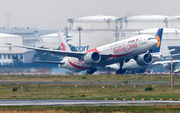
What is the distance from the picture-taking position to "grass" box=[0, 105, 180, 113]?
22.5 metres

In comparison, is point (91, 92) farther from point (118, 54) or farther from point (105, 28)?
point (105, 28)

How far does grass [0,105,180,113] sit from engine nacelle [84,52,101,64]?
34.5 metres

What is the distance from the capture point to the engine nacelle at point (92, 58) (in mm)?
58669

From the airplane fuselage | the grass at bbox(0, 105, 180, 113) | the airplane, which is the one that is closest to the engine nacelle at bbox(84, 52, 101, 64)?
the airplane

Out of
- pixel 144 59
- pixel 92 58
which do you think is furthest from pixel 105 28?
pixel 92 58

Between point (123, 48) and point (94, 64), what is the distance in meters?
6.69

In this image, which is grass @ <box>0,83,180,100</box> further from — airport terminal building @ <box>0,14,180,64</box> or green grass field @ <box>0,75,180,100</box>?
airport terminal building @ <box>0,14,180,64</box>

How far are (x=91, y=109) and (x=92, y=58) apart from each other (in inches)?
1417

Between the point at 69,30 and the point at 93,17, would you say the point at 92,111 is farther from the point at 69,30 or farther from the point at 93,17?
the point at 93,17

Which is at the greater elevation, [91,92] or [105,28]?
[105,28]

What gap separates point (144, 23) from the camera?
152750 mm

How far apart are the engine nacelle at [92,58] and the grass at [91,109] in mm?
34538

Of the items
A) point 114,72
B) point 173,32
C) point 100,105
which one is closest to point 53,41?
point 173,32

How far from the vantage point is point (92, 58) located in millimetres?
59156
